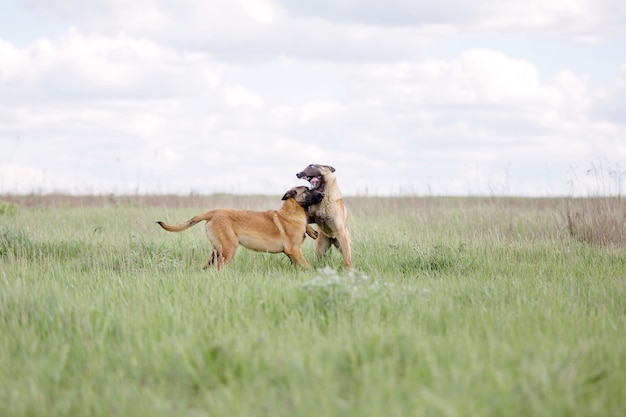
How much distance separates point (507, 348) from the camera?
4.84 metres

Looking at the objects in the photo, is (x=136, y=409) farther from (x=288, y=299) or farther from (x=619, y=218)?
(x=619, y=218)

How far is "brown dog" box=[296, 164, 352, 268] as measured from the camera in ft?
30.7

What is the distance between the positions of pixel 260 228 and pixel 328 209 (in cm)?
96

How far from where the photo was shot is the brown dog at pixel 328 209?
30.7 ft

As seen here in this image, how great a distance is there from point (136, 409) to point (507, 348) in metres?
2.45

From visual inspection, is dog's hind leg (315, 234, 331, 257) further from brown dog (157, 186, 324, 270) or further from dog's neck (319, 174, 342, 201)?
dog's neck (319, 174, 342, 201)

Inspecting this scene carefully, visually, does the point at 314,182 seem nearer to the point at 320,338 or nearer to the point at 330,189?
the point at 330,189

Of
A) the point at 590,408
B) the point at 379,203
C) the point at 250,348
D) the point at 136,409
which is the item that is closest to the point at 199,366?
the point at 250,348

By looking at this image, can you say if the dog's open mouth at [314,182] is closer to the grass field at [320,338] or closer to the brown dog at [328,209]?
the brown dog at [328,209]

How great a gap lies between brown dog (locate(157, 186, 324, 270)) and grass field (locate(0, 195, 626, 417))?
0.33 m

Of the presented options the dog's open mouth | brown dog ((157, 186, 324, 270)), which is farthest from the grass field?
the dog's open mouth

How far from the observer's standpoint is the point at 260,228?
9047mm

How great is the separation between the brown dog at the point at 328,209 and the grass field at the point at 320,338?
0.39 meters

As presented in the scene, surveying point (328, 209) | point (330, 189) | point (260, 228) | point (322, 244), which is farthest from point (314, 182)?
point (260, 228)
